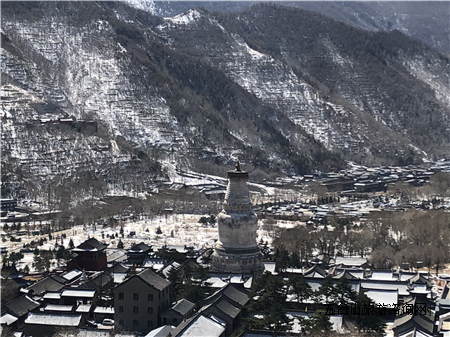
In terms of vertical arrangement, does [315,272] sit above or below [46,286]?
above

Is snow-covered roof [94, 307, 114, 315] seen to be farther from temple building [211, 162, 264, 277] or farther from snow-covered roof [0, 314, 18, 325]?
temple building [211, 162, 264, 277]

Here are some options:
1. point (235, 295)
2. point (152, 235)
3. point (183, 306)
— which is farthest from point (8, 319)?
point (152, 235)

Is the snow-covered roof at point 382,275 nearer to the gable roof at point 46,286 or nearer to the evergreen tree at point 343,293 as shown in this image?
the evergreen tree at point 343,293

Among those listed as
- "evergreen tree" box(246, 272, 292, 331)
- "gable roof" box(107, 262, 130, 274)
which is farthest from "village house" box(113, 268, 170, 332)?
"gable roof" box(107, 262, 130, 274)

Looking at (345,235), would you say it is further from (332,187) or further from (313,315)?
(332,187)

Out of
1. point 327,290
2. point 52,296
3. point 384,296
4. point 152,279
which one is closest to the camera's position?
point 152,279

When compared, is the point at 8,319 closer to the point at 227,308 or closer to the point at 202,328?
the point at 227,308

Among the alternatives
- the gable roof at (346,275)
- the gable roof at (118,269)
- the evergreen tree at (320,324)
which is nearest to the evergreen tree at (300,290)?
the evergreen tree at (320,324)
